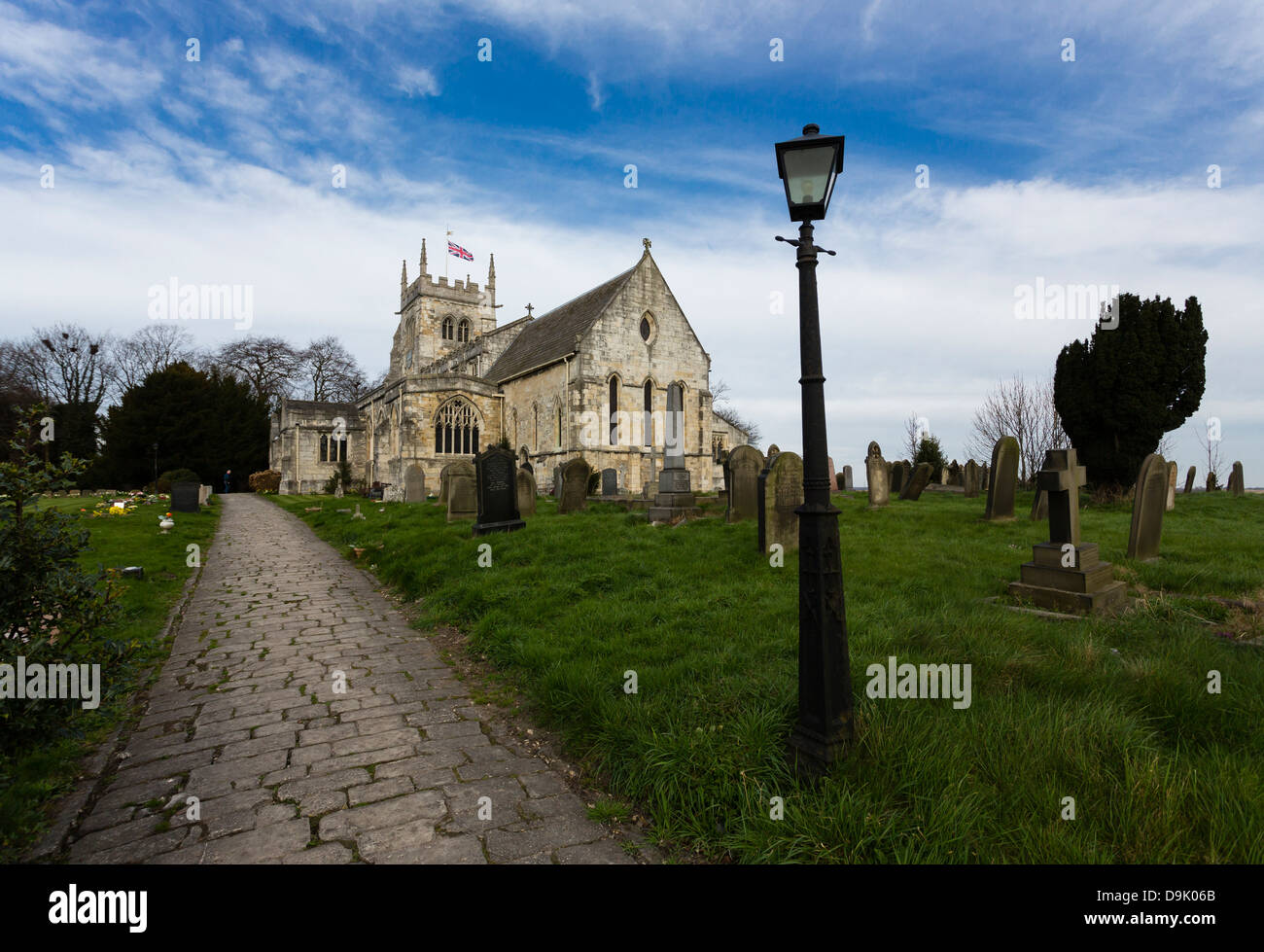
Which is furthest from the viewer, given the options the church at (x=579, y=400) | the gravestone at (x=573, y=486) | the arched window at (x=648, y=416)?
the arched window at (x=648, y=416)

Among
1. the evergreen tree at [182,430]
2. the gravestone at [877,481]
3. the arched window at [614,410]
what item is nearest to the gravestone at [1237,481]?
the gravestone at [877,481]

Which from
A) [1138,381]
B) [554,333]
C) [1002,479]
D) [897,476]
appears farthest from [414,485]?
[1138,381]

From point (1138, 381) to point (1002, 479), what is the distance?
721 cm

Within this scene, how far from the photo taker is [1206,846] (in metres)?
2.16

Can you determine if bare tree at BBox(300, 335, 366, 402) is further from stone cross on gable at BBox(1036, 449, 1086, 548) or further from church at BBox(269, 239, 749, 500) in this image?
stone cross on gable at BBox(1036, 449, 1086, 548)

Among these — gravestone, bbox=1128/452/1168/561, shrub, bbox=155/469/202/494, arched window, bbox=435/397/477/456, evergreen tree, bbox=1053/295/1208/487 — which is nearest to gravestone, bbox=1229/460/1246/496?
evergreen tree, bbox=1053/295/1208/487

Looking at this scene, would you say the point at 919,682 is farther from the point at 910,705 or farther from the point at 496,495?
the point at 496,495

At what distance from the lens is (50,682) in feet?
8.48

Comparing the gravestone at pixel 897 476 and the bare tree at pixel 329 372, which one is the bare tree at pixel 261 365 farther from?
the gravestone at pixel 897 476

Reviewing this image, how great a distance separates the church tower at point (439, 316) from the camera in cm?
3938

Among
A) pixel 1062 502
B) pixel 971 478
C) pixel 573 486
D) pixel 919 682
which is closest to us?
pixel 919 682

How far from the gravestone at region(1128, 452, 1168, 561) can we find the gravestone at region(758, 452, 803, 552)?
3.94 meters

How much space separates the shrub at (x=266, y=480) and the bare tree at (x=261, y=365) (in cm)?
1039
